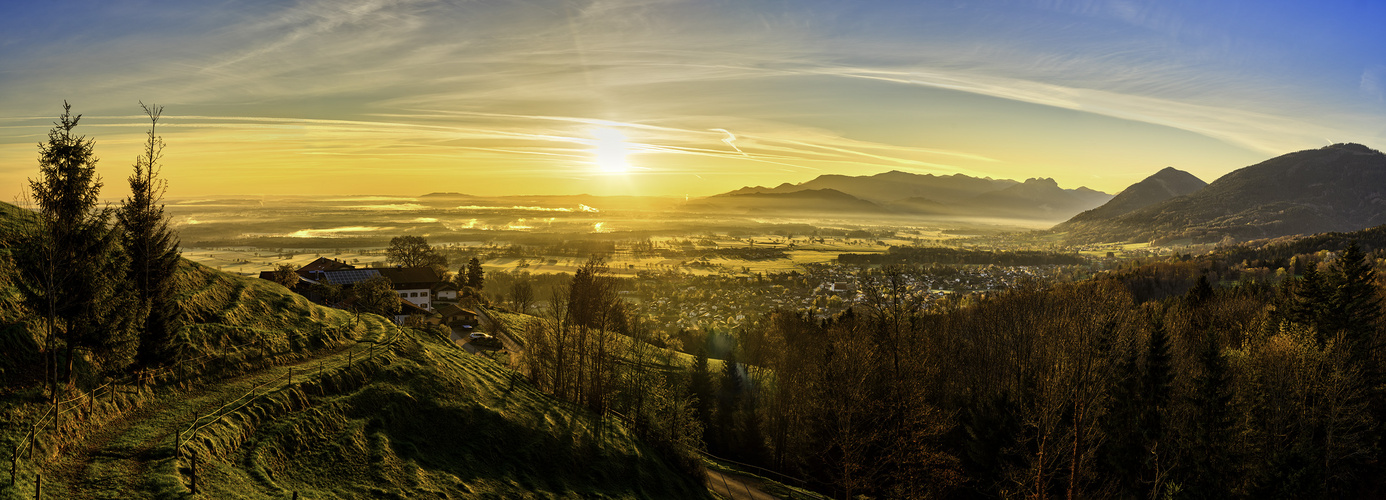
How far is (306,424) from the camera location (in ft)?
69.2

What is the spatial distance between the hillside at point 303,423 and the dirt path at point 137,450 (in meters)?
0.05

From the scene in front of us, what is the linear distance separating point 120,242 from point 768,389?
169ft

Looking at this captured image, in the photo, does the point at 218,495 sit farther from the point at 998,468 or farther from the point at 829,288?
the point at 829,288

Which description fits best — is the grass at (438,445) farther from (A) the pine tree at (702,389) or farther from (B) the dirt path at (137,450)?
(A) the pine tree at (702,389)

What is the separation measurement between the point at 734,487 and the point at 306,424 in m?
29.6

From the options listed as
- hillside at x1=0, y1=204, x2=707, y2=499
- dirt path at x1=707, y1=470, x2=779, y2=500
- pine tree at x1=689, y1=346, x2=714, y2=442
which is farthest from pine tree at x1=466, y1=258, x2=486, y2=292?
dirt path at x1=707, y1=470, x2=779, y2=500

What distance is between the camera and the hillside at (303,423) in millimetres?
15961

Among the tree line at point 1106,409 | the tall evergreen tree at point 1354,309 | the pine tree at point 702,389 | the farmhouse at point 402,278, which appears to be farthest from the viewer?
the farmhouse at point 402,278

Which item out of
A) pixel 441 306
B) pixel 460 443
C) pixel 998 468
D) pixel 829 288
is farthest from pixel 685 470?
pixel 829 288

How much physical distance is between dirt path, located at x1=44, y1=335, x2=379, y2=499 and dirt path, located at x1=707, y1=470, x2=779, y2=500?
90.6 ft

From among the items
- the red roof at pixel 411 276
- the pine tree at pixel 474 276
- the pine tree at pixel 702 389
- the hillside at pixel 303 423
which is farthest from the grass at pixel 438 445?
the pine tree at pixel 474 276

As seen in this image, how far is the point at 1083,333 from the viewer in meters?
27.7

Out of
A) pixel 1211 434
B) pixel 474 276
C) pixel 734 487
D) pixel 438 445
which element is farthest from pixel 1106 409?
pixel 474 276

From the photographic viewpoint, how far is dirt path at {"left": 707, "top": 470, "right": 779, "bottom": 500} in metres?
39.5
